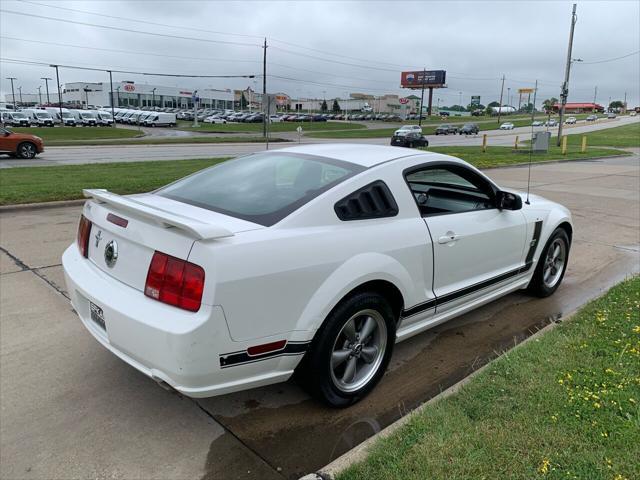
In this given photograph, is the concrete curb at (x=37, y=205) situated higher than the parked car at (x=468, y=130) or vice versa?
the parked car at (x=468, y=130)

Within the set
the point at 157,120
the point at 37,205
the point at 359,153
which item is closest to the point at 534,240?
the point at 359,153

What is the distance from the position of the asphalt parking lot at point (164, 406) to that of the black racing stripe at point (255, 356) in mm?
543

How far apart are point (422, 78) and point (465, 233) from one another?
128159 millimetres

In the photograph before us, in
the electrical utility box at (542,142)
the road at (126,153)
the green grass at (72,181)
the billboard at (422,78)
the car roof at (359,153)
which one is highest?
the billboard at (422,78)

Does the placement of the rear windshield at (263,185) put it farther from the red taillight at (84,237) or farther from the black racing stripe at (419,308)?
the black racing stripe at (419,308)

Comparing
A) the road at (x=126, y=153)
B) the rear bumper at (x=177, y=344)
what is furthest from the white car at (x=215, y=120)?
the rear bumper at (x=177, y=344)

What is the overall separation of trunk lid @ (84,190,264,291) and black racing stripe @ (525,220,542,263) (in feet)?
9.58

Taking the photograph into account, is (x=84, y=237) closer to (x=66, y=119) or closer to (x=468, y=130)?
(x=66, y=119)

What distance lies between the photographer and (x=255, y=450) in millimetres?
2832

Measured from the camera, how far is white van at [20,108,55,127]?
57125 millimetres

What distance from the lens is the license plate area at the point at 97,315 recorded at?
9.58ft

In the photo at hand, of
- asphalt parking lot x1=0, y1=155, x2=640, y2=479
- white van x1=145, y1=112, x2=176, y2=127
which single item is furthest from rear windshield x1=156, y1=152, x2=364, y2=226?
white van x1=145, y1=112, x2=176, y2=127

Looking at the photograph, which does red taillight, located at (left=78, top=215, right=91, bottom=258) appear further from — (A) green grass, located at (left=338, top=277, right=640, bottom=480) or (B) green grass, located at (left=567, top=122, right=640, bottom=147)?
(B) green grass, located at (left=567, top=122, right=640, bottom=147)

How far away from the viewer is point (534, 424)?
2.79m
